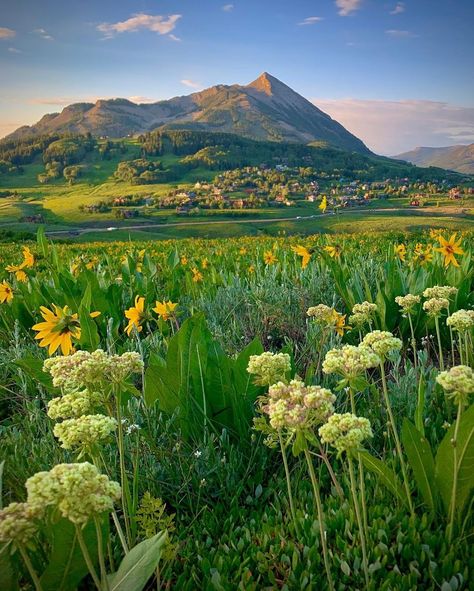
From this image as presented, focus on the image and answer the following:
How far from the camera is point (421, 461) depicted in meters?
1.69

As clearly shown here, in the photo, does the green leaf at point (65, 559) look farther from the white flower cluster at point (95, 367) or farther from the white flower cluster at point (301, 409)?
the white flower cluster at point (301, 409)

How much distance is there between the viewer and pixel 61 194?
13988cm

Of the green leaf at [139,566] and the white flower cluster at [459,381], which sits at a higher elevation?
the white flower cluster at [459,381]

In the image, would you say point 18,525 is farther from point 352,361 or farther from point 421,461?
point 421,461

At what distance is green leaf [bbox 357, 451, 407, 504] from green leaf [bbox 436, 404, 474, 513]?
0.44 ft

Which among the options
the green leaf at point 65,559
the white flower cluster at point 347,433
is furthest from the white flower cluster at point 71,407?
the white flower cluster at point 347,433

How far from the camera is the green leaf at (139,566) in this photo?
125 centimetres

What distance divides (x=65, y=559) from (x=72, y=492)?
59 centimetres

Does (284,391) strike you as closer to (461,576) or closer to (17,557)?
(461,576)

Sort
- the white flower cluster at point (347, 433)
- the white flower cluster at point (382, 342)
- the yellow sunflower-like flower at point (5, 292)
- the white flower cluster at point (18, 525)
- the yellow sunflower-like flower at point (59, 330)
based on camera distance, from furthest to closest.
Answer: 1. the yellow sunflower-like flower at point (5, 292)
2. the yellow sunflower-like flower at point (59, 330)
3. the white flower cluster at point (382, 342)
4. the white flower cluster at point (347, 433)
5. the white flower cluster at point (18, 525)

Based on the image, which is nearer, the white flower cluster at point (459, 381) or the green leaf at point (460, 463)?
the white flower cluster at point (459, 381)

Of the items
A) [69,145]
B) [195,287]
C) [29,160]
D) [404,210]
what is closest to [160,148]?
[69,145]

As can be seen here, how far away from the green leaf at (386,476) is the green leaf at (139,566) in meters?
0.76

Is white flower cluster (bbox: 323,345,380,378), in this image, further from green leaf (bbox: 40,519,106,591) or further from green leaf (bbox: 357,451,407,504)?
green leaf (bbox: 40,519,106,591)
